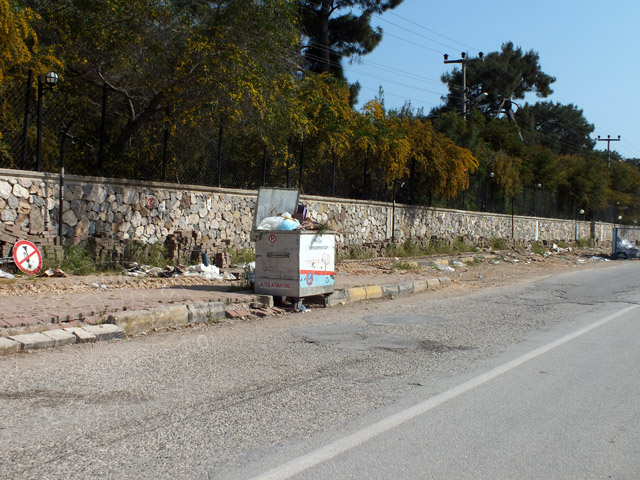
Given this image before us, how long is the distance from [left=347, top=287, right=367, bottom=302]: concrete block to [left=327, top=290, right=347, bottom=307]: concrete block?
18cm

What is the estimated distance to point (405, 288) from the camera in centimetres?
1503

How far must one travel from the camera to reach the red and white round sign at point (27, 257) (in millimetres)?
11391

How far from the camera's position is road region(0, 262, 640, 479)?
4102 millimetres

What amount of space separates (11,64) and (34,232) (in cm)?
325

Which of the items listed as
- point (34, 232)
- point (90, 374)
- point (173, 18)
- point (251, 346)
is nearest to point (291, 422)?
point (90, 374)

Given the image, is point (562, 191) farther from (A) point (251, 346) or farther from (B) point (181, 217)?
(A) point (251, 346)

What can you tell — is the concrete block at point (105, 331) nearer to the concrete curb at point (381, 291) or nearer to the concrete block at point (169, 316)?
the concrete block at point (169, 316)

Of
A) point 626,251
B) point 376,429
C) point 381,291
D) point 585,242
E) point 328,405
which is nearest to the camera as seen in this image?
point 376,429

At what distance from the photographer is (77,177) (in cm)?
1316

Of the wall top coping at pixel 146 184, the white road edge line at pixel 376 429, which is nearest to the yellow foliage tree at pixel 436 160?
the wall top coping at pixel 146 184

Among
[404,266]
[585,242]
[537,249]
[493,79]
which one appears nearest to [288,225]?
[404,266]

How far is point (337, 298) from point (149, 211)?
514 cm

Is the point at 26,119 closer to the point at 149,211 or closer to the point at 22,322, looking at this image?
A: the point at 149,211

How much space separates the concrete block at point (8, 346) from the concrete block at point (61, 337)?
46cm
